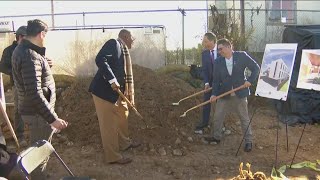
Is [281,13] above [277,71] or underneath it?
above

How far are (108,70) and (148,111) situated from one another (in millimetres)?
2497

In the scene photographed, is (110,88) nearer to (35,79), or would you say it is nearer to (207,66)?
(35,79)

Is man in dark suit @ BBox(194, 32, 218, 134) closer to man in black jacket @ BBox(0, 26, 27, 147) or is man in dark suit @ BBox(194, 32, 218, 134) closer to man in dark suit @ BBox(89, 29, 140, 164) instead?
man in dark suit @ BBox(89, 29, 140, 164)

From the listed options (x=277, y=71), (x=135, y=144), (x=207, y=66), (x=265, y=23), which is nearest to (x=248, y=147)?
(x=277, y=71)

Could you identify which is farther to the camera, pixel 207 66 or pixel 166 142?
pixel 207 66

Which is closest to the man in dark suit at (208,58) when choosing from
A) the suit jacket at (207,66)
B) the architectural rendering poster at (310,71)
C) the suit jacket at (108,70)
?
the suit jacket at (207,66)

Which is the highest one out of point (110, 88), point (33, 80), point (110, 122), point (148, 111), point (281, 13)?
point (281, 13)

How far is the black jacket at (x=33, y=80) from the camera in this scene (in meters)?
4.23

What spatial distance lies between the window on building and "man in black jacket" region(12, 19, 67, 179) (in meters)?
11.5

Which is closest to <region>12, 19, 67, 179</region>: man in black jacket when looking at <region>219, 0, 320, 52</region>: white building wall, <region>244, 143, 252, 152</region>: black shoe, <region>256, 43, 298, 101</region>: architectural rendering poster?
<region>256, 43, 298, 101</region>: architectural rendering poster

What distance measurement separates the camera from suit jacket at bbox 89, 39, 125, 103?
5582 millimetres

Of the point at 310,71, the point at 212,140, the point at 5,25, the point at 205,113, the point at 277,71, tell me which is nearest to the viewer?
the point at 310,71

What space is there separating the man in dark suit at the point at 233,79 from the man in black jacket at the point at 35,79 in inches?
116

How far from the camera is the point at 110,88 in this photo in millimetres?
5738
